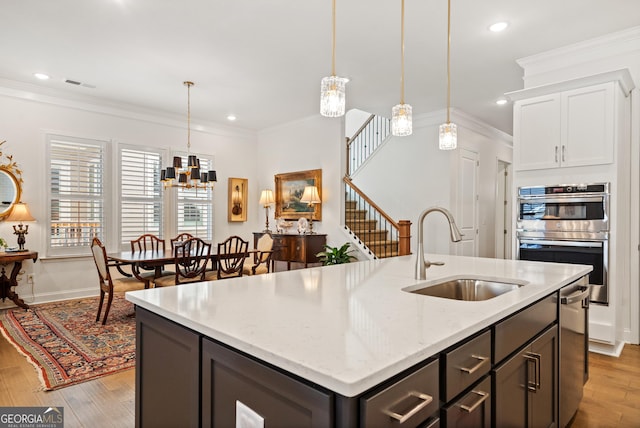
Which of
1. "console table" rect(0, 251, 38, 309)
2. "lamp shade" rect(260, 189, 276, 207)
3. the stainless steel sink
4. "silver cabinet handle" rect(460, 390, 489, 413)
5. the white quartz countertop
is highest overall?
"lamp shade" rect(260, 189, 276, 207)

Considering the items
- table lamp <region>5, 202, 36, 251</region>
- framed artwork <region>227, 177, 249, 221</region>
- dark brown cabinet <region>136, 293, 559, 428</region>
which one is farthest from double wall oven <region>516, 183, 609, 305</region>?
table lamp <region>5, 202, 36, 251</region>

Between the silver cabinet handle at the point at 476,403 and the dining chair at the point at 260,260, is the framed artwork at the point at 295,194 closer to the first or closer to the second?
the dining chair at the point at 260,260

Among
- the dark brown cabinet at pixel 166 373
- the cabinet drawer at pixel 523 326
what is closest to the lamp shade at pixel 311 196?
the cabinet drawer at pixel 523 326

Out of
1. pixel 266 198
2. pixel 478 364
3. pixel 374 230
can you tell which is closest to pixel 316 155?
pixel 266 198

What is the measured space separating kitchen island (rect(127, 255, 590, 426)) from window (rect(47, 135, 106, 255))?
4.61 m

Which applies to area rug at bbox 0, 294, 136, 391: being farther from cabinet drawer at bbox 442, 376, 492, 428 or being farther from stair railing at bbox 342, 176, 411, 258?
stair railing at bbox 342, 176, 411, 258

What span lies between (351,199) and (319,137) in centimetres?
143

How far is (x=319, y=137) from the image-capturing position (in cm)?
648

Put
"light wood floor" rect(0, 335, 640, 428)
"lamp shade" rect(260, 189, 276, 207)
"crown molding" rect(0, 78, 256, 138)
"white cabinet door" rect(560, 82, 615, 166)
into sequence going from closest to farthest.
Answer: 1. "light wood floor" rect(0, 335, 640, 428)
2. "white cabinet door" rect(560, 82, 615, 166)
3. "crown molding" rect(0, 78, 256, 138)
4. "lamp shade" rect(260, 189, 276, 207)

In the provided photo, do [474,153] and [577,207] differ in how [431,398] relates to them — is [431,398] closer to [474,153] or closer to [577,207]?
[577,207]

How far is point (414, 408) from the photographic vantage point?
918 mm

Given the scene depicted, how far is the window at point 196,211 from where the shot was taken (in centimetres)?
645

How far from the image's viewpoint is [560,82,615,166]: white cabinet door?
3273 millimetres

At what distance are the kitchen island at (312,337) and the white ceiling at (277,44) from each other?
7.95 feet
